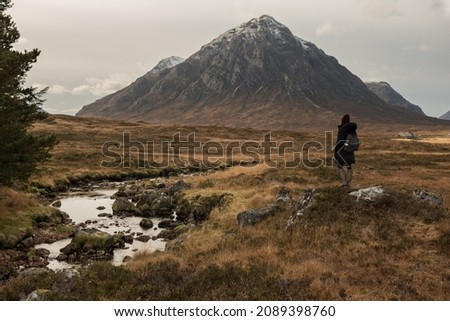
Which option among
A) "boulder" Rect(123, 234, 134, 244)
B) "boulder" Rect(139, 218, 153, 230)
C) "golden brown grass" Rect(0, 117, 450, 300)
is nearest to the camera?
"golden brown grass" Rect(0, 117, 450, 300)

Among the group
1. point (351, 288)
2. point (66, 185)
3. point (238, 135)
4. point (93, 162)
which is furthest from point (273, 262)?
point (238, 135)

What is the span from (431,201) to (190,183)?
85.7 feet

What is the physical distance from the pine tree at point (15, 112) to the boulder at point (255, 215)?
13.4m

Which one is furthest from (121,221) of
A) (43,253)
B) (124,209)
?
(43,253)

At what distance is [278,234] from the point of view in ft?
54.8

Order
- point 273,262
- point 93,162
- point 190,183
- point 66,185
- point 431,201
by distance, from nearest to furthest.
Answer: point 273,262
point 431,201
point 190,183
point 66,185
point 93,162

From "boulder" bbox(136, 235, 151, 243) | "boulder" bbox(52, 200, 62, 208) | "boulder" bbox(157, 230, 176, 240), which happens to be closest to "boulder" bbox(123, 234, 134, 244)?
"boulder" bbox(136, 235, 151, 243)

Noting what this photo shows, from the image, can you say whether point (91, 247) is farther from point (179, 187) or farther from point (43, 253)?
point (179, 187)

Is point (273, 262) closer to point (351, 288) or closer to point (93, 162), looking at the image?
point (351, 288)

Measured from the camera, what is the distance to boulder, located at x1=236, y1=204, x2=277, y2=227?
19.8 metres

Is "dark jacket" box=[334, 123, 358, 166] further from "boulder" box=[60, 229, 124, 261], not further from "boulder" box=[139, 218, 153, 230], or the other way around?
"boulder" box=[139, 218, 153, 230]

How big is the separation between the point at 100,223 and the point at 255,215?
14197 millimetres

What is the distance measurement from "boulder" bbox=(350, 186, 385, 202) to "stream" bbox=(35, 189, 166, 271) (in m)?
9.98
